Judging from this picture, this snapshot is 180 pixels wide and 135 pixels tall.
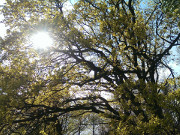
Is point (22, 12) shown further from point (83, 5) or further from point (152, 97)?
point (152, 97)

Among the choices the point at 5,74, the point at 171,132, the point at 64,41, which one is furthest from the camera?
the point at 64,41

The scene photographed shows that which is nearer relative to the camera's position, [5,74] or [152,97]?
[152,97]

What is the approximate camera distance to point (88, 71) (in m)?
6.66

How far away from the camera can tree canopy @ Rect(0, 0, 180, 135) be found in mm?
4297

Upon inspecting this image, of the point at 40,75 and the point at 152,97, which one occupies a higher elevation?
the point at 40,75

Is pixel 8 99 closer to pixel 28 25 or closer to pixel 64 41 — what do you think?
pixel 64 41

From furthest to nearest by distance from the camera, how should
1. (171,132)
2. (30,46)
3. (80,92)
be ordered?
(80,92) < (30,46) < (171,132)

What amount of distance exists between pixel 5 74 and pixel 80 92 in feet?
15.5

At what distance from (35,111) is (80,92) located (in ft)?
10.8

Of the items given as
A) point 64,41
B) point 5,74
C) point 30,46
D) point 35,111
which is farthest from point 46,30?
point 35,111

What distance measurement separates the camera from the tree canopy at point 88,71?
14.1 feet

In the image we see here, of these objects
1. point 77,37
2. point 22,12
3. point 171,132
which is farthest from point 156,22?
point 22,12

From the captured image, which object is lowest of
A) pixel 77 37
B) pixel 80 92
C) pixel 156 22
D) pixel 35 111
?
pixel 35 111

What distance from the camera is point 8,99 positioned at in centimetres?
414
